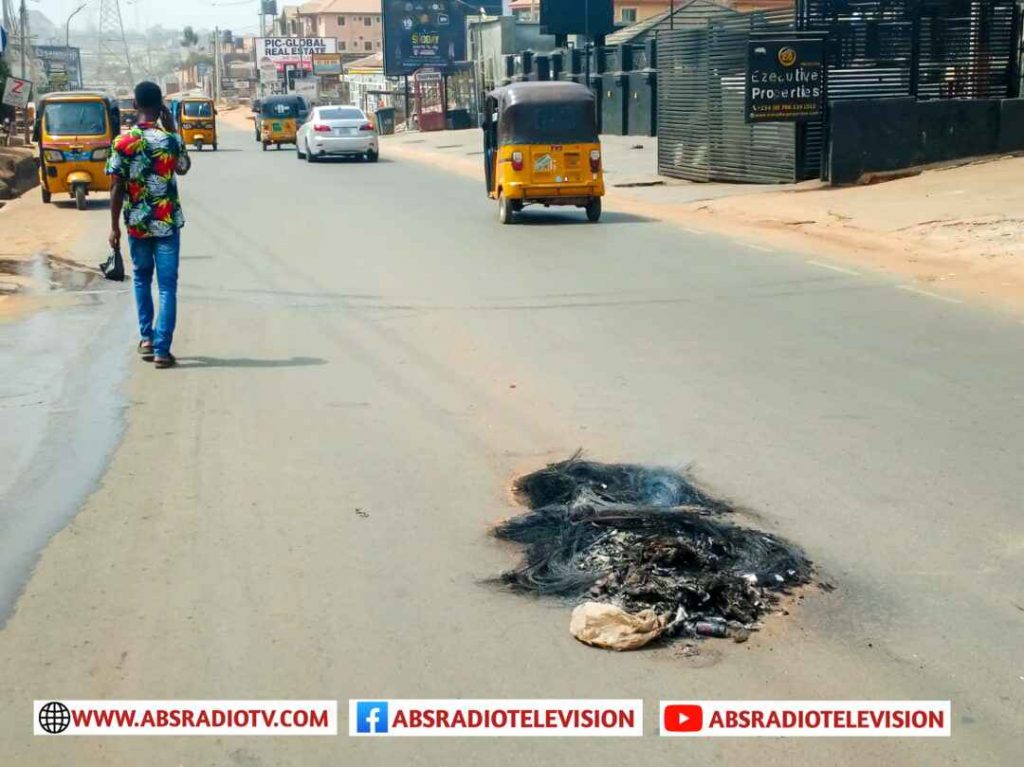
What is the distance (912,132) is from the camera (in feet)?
76.2

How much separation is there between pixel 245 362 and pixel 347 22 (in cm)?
14752

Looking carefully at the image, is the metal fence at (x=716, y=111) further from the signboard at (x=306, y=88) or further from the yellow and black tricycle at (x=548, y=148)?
the signboard at (x=306, y=88)

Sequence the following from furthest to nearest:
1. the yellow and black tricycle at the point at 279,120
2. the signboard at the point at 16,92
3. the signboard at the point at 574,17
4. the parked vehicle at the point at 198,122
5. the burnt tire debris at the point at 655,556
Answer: the parked vehicle at the point at 198,122, the yellow and black tricycle at the point at 279,120, the signboard at the point at 574,17, the signboard at the point at 16,92, the burnt tire debris at the point at 655,556

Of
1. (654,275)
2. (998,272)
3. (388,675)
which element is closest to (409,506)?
(388,675)

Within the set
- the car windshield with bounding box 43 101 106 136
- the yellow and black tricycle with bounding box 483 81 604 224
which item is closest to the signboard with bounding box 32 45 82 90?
the car windshield with bounding box 43 101 106 136

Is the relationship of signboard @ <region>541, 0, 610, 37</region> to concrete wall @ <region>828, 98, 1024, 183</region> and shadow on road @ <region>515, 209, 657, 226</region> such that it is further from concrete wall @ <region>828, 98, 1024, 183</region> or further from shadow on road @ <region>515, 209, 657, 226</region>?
shadow on road @ <region>515, 209, 657, 226</region>

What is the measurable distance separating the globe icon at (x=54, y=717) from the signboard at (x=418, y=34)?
66.3 metres

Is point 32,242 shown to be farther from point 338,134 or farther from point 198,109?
point 198,109

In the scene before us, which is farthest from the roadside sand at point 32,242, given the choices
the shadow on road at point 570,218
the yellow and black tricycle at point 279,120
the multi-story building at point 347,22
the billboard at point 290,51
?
the multi-story building at point 347,22

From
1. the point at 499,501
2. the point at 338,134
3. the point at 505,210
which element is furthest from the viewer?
the point at 338,134

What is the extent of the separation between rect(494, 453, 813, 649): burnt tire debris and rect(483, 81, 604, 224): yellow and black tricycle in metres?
13.5

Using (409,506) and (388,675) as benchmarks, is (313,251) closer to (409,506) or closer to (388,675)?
(409,506)

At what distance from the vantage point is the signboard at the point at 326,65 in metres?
104

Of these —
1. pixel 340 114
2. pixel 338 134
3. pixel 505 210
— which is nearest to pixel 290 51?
pixel 340 114
